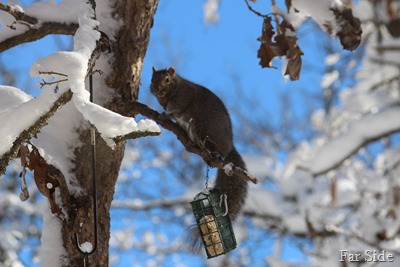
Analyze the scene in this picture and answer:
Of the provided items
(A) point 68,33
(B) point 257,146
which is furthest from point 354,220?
(A) point 68,33

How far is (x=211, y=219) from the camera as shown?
2238 mm

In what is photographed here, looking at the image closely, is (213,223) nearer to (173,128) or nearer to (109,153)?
(173,128)

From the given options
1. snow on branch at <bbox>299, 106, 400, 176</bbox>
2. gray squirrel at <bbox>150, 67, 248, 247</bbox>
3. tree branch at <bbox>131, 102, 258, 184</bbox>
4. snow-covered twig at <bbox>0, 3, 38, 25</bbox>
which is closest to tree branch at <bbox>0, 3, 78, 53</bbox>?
snow-covered twig at <bbox>0, 3, 38, 25</bbox>

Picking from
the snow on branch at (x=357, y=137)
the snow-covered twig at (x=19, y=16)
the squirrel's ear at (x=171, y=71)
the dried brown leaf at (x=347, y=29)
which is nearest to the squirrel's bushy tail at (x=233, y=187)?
the squirrel's ear at (x=171, y=71)

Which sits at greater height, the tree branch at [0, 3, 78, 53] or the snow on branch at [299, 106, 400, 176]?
the snow on branch at [299, 106, 400, 176]

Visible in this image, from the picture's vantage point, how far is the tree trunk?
1.90 meters

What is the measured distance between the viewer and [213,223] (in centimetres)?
224

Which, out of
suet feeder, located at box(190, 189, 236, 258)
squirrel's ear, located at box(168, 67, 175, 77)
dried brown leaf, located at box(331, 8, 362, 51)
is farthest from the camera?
squirrel's ear, located at box(168, 67, 175, 77)

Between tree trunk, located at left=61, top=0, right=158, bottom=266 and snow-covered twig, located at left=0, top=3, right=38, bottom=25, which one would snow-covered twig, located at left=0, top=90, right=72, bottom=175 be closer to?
tree trunk, located at left=61, top=0, right=158, bottom=266

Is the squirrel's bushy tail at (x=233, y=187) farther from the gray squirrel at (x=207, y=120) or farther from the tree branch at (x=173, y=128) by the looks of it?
the tree branch at (x=173, y=128)

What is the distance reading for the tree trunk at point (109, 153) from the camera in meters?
1.90

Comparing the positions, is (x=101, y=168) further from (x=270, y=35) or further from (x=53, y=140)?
(x=270, y=35)

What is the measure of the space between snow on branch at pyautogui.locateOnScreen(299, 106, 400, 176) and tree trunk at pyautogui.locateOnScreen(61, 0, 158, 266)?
2628 millimetres

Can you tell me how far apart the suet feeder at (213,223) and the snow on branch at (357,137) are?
7.92 ft
